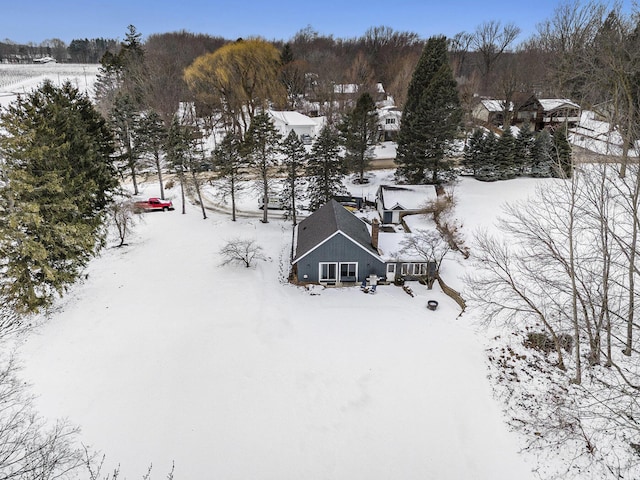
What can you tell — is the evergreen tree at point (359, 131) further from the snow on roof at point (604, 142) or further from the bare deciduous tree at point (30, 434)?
the bare deciduous tree at point (30, 434)

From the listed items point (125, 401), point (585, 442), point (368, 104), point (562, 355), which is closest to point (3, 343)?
point (125, 401)

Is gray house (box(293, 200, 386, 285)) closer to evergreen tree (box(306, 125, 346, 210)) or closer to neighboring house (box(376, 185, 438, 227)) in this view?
neighboring house (box(376, 185, 438, 227))

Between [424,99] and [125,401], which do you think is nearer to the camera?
[125,401]

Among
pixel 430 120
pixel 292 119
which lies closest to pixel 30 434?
pixel 430 120

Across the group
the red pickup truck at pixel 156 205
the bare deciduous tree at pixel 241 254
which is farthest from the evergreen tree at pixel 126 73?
the bare deciduous tree at pixel 241 254

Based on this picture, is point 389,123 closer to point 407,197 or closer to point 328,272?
point 407,197

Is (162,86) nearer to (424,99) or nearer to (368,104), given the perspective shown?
(368,104)
